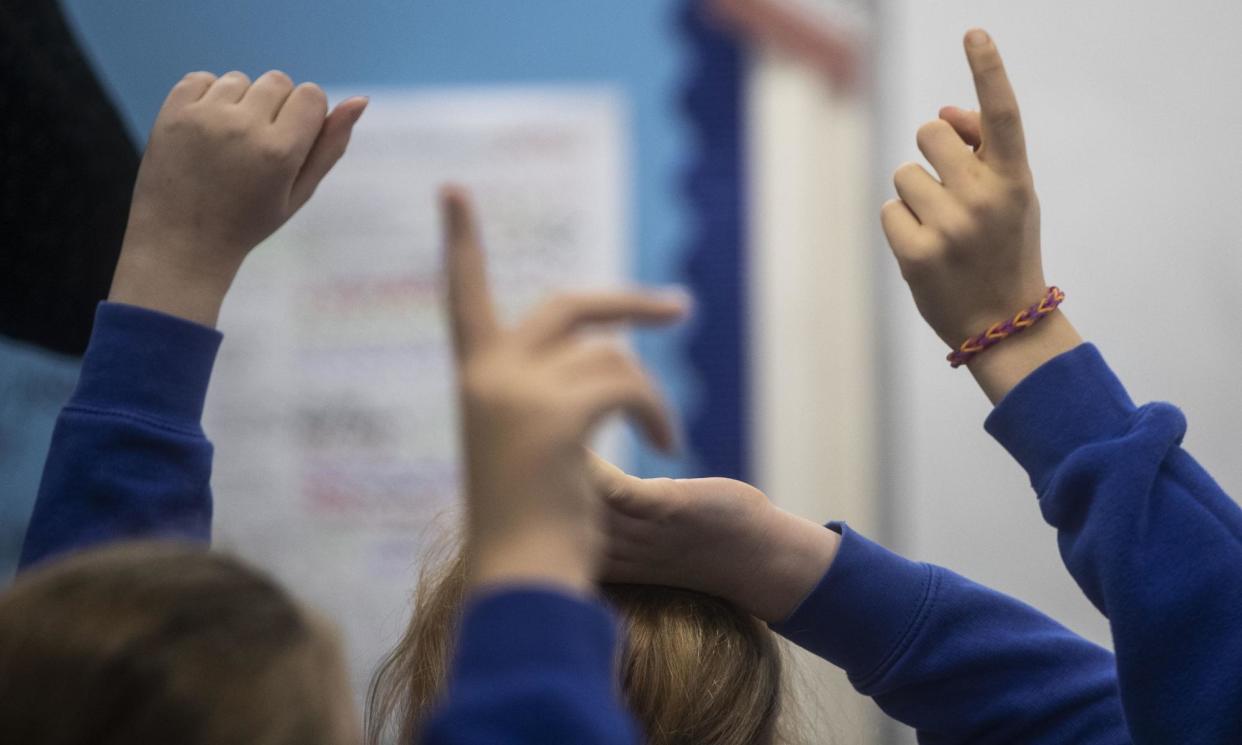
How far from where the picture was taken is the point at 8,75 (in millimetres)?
713

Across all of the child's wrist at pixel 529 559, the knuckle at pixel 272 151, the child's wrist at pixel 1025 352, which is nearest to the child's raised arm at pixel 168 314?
the knuckle at pixel 272 151

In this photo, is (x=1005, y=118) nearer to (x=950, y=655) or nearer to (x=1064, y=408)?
(x=1064, y=408)

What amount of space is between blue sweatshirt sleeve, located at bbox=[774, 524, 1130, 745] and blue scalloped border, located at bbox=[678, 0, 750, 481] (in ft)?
3.24

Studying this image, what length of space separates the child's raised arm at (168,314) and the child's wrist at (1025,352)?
326 millimetres

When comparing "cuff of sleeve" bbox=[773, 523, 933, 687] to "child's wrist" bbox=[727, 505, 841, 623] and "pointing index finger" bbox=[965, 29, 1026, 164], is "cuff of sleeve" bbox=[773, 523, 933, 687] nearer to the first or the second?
"child's wrist" bbox=[727, 505, 841, 623]

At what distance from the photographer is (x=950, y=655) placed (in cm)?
60

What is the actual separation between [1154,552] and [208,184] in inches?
17.1

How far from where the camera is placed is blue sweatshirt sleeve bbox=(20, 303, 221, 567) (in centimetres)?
48

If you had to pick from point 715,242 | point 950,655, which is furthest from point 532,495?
point 715,242

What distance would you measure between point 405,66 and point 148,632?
144 cm

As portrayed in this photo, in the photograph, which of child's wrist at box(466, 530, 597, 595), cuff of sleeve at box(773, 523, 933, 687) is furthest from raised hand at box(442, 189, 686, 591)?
cuff of sleeve at box(773, 523, 933, 687)

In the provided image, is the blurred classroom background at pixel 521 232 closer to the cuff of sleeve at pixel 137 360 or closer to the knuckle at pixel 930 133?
the knuckle at pixel 930 133

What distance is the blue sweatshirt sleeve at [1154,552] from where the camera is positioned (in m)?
0.45

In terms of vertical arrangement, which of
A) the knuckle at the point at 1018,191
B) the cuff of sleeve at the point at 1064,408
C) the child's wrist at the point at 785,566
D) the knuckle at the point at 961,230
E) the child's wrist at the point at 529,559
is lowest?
the child's wrist at the point at 785,566
